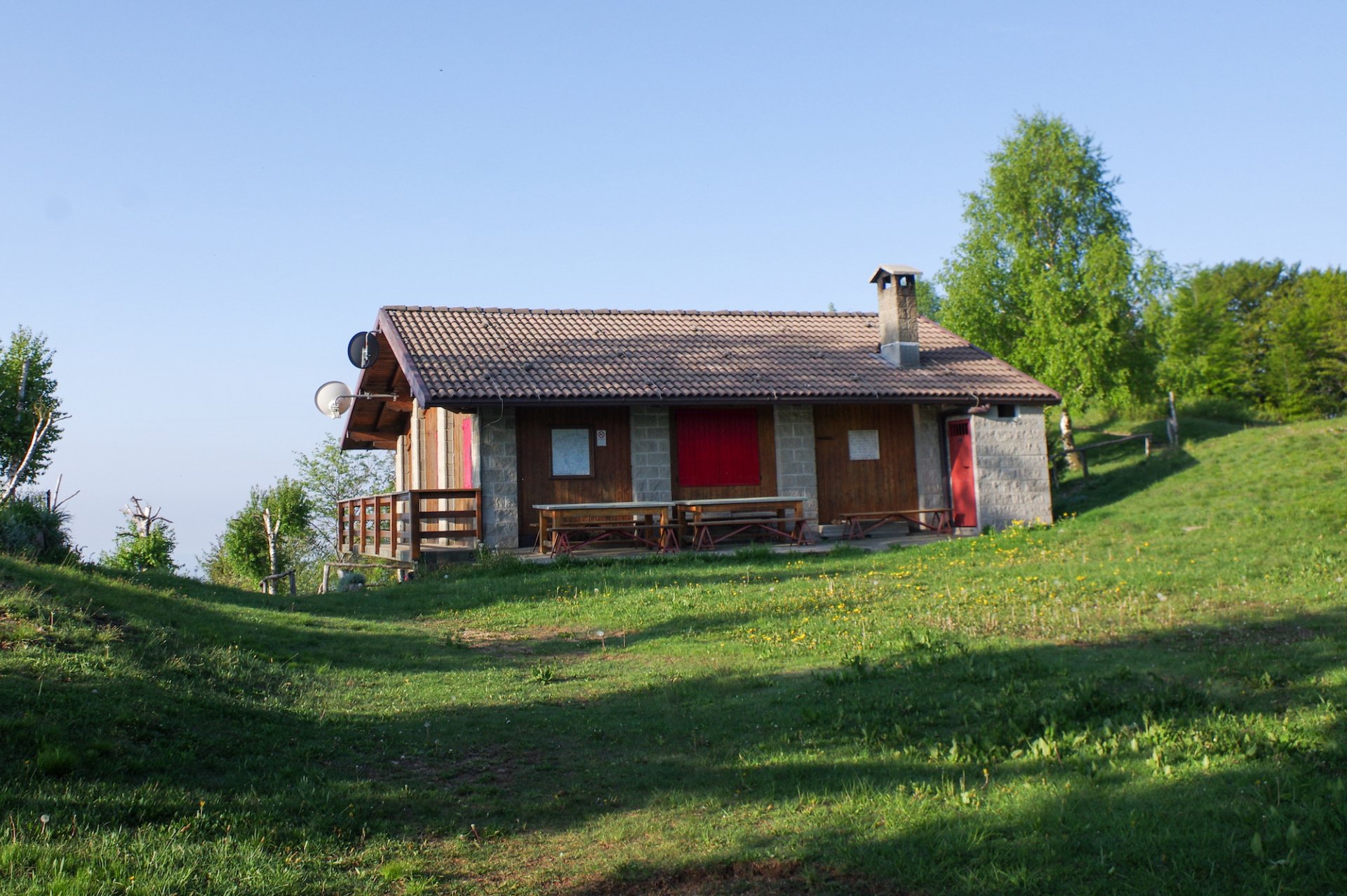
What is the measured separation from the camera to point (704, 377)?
65.5 feet

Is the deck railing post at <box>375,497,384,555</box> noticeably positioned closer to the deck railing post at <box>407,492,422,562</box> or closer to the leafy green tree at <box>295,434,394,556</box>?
the deck railing post at <box>407,492,422,562</box>

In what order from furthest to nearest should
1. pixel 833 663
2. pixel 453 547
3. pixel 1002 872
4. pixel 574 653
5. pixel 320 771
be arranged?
1. pixel 453 547
2. pixel 574 653
3. pixel 833 663
4. pixel 320 771
5. pixel 1002 872

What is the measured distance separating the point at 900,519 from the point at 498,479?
859 cm

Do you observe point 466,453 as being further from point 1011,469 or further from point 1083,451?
point 1083,451

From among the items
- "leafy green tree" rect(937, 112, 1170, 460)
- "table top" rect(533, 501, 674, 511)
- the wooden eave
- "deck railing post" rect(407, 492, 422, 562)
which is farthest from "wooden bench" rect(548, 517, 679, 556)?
"leafy green tree" rect(937, 112, 1170, 460)

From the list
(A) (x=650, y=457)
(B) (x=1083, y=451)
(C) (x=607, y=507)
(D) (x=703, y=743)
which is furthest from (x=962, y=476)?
(D) (x=703, y=743)

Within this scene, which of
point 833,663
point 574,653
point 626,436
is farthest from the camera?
point 626,436

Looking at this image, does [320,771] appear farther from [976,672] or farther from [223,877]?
[976,672]

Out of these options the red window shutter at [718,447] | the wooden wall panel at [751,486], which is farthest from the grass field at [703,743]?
the red window shutter at [718,447]

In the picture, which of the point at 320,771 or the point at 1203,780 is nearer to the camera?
the point at 1203,780

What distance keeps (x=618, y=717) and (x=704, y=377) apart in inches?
527

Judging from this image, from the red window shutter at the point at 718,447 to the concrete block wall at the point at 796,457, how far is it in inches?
18.2

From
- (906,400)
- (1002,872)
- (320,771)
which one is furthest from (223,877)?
(906,400)

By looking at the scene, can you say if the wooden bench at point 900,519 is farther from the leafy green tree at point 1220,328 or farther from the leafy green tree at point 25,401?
the leafy green tree at point 25,401
